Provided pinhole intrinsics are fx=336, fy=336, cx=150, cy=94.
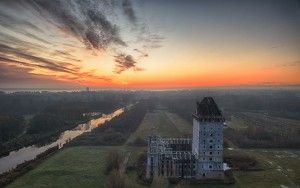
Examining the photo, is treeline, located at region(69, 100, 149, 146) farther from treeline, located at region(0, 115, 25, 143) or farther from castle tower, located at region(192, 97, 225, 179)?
castle tower, located at region(192, 97, 225, 179)

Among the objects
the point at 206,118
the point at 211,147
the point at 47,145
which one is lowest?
the point at 47,145

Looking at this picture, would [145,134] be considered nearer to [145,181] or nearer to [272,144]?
[272,144]

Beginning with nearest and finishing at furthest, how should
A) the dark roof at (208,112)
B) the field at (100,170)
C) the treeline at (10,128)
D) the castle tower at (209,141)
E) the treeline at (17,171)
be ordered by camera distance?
the field at (100,170), the treeline at (17,171), the castle tower at (209,141), the dark roof at (208,112), the treeline at (10,128)

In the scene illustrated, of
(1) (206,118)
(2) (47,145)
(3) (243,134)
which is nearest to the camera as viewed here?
(1) (206,118)

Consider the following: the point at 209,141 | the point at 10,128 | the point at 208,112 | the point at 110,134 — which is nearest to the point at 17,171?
the point at 209,141

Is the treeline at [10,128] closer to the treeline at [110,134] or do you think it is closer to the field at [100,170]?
the treeline at [110,134]

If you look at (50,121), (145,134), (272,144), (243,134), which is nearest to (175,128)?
(145,134)

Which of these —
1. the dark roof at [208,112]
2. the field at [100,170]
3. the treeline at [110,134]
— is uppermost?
the dark roof at [208,112]

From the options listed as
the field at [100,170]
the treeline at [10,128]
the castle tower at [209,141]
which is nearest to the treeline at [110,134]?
the field at [100,170]

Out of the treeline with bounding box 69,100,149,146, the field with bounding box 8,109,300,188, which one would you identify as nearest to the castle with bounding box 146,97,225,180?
the field with bounding box 8,109,300,188
